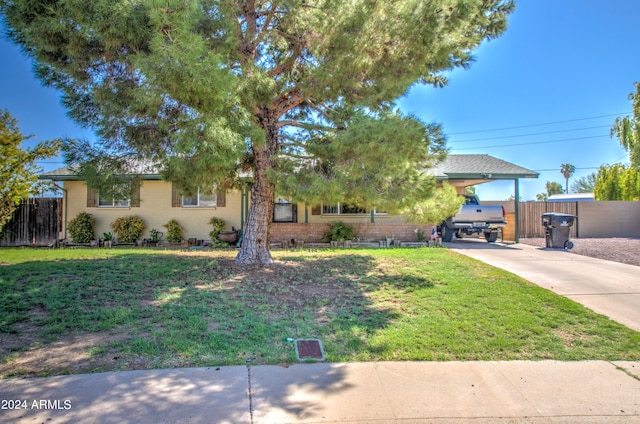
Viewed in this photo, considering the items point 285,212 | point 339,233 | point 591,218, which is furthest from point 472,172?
point 285,212

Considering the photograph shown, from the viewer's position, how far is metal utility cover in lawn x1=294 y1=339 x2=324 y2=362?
4.04 meters

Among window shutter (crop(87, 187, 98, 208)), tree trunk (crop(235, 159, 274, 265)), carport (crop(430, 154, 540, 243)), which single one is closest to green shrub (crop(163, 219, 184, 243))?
window shutter (crop(87, 187, 98, 208))

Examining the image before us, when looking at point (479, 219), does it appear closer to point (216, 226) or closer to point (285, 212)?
point (285, 212)

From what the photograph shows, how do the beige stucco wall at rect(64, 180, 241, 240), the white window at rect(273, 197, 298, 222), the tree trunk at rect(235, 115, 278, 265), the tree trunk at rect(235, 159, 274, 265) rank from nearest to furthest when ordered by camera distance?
1. the tree trunk at rect(235, 115, 278, 265)
2. the tree trunk at rect(235, 159, 274, 265)
3. the beige stucco wall at rect(64, 180, 241, 240)
4. the white window at rect(273, 197, 298, 222)

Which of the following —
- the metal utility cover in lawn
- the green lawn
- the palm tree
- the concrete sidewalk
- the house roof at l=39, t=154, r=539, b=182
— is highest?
the palm tree

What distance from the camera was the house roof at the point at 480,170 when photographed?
47.6 ft

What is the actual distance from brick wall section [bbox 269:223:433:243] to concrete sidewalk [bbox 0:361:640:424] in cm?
1046

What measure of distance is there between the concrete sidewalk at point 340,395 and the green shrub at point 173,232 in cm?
1098

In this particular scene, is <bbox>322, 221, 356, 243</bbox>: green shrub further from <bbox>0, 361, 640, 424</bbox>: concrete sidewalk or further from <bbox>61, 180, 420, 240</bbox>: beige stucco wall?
<bbox>0, 361, 640, 424</bbox>: concrete sidewalk

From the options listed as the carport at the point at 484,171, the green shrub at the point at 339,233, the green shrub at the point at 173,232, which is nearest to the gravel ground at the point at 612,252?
the carport at the point at 484,171

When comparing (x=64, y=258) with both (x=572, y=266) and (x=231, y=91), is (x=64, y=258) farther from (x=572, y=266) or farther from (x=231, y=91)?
(x=572, y=266)

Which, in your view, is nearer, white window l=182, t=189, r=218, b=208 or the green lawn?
the green lawn

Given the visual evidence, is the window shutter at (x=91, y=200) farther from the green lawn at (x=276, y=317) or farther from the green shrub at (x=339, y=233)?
the green shrub at (x=339, y=233)

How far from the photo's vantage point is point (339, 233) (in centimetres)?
1380
